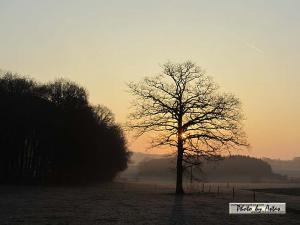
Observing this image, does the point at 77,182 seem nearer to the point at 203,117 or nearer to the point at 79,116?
the point at 79,116

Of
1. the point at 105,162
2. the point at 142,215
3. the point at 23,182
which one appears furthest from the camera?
the point at 105,162

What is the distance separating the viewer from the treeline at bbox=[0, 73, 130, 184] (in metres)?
85.1

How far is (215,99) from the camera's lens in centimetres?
6038

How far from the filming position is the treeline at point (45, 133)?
85.1 meters

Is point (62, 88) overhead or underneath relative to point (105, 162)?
overhead

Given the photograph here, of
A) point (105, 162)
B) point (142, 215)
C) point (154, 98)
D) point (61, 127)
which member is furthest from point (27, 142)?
point (142, 215)

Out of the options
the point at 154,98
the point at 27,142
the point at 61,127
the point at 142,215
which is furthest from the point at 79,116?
the point at 142,215

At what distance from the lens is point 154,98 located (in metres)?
61.4

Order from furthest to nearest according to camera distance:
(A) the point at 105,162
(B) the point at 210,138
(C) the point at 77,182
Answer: (A) the point at 105,162
(C) the point at 77,182
(B) the point at 210,138

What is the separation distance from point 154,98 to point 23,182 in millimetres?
34940

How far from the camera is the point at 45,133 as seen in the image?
87.8 metres

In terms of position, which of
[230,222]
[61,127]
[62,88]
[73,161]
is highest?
[62,88]

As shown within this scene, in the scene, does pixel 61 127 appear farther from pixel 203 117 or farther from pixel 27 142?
pixel 203 117

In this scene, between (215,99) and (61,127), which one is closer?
(215,99)
